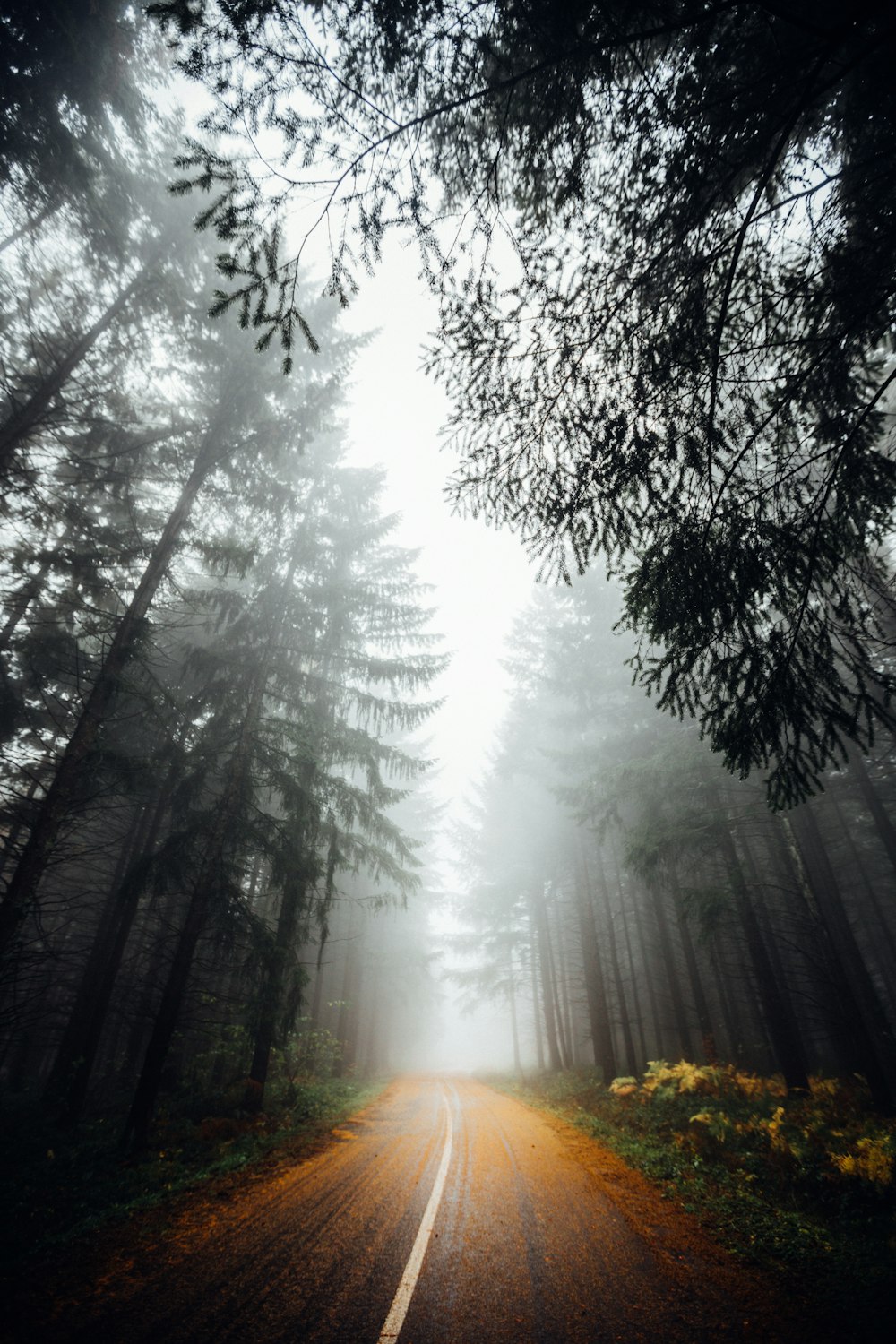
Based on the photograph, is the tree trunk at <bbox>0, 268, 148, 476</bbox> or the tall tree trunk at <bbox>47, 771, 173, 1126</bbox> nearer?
the tree trunk at <bbox>0, 268, 148, 476</bbox>

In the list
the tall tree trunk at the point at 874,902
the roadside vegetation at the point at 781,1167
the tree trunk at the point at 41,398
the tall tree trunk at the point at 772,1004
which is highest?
the tree trunk at the point at 41,398

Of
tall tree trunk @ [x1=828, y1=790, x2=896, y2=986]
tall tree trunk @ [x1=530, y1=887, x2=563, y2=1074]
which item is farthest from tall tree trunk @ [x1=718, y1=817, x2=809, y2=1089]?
tall tree trunk @ [x1=530, y1=887, x2=563, y2=1074]

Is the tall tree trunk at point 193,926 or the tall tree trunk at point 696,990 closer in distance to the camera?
the tall tree trunk at point 193,926

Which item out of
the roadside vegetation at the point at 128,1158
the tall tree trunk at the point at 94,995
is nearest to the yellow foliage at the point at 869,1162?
the roadside vegetation at the point at 128,1158

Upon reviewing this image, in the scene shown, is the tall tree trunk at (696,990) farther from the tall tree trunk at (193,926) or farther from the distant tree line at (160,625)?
the tall tree trunk at (193,926)

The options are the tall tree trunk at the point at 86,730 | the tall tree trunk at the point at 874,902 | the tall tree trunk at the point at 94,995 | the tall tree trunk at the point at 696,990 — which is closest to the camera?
the tall tree trunk at the point at 86,730

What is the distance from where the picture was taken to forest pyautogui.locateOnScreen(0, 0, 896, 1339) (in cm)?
352

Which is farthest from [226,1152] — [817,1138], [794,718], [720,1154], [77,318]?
[77,318]

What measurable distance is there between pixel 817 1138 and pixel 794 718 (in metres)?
7.48

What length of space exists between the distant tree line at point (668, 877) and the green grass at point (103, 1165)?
8754mm

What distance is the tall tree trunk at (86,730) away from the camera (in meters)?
6.59

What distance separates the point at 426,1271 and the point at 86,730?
810 centimetres

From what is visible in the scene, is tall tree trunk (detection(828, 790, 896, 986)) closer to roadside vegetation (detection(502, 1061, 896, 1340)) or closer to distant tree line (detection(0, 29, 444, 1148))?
roadside vegetation (detection(502, 1061, 896, 1340))

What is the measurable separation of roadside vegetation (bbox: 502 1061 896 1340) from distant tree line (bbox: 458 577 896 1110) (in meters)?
1.19
